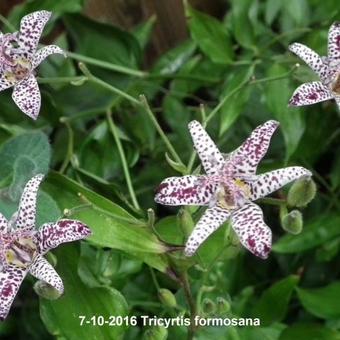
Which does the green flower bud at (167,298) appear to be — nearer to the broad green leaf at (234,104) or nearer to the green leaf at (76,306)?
the green leaf at (76,306)

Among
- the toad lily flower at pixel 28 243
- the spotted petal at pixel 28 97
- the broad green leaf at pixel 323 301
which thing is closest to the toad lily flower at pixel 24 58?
the spotted petal at pixel 28 97

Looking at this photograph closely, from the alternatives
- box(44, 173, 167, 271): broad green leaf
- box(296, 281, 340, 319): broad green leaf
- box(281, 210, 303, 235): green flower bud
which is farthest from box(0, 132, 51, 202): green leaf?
box(296, 281, 340, 319): broad green leaf

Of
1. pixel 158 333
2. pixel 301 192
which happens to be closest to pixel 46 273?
pixel 158 333

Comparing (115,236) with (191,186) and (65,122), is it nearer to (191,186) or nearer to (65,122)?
(191,186)

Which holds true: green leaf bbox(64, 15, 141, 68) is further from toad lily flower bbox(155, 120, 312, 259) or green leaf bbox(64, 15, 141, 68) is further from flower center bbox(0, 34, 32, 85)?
toad lily flower bbox(155, 120, 312, 259)

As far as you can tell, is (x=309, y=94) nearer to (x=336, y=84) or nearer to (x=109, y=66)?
(x=336, y=84)

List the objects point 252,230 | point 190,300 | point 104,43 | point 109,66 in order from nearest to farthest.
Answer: point 252,230 → point 190,300 → point 109,66 → point 104,43

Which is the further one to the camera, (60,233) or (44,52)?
(44,52)

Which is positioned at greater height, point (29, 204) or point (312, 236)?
point (29, 204)
